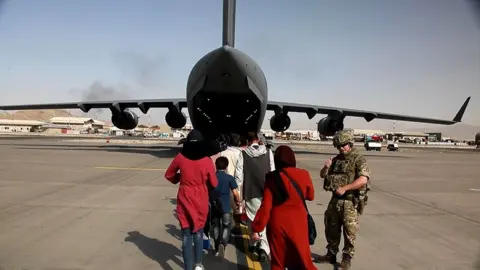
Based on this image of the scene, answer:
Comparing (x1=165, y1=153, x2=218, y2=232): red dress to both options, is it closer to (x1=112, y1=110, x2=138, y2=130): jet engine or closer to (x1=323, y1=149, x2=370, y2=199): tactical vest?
(x1=323, y1=149, x2=370, y2=199): tactical vest

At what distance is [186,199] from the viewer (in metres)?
4.27

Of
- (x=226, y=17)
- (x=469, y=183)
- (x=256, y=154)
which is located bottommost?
(x=469, y=183)

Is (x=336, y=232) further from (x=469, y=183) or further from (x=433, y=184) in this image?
(x=469, y=183)

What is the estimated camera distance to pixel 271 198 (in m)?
3.57

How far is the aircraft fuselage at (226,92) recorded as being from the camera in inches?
549

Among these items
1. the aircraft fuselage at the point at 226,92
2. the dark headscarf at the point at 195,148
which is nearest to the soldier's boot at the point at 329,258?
the dark headscarf at the point at 195,148

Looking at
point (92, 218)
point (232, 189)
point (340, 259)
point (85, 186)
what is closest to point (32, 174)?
point (85, 186)

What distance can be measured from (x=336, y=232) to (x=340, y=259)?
1.79 ft

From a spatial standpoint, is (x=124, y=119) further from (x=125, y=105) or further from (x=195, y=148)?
(x=195, y=148)

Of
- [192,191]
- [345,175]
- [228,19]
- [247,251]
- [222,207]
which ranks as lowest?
[247,251]

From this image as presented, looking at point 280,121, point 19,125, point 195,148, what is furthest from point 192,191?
point 19,125

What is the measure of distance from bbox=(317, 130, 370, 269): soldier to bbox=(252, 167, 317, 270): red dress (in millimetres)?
1136

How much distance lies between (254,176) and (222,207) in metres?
0.58

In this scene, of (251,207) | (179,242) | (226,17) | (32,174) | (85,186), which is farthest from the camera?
(226,17)
